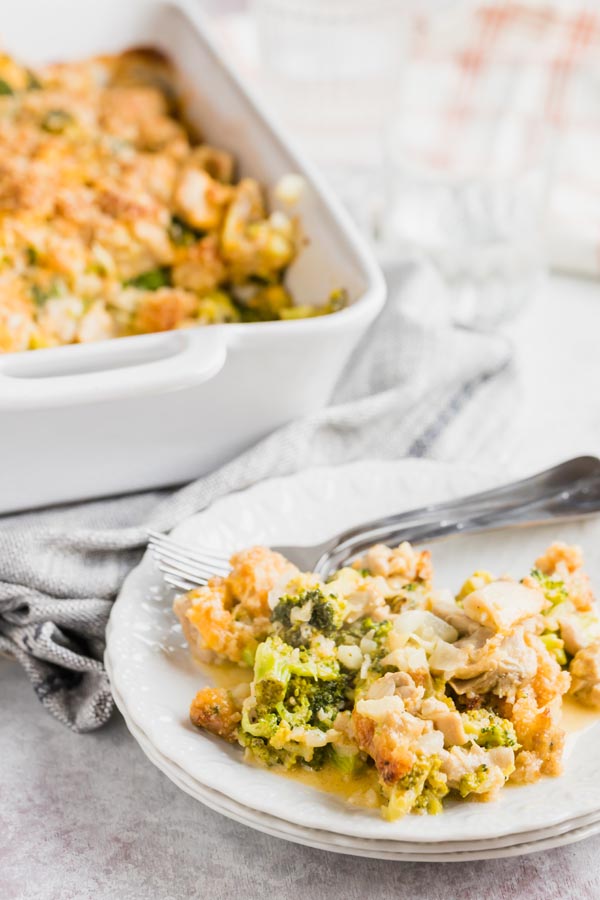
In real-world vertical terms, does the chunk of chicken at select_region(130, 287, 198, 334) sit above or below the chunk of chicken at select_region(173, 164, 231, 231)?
below

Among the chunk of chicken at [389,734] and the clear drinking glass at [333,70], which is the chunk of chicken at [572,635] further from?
the clear drinking glass at [333,70]

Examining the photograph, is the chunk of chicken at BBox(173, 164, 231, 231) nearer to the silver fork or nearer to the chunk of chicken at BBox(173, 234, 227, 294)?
the chunk of chicken at BBox(173, 234, 227, 294)

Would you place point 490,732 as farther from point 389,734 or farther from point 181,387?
point 181,387

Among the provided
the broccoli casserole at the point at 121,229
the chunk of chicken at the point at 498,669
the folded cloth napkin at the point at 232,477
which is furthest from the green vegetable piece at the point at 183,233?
the chunk of chicken at the point at 498,669

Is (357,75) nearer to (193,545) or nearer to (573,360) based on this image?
(573,360)

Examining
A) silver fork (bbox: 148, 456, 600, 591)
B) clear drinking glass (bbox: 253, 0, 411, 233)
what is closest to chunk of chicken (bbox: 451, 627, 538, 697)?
silver fork (bbox: 148, 456, 600, 591)
